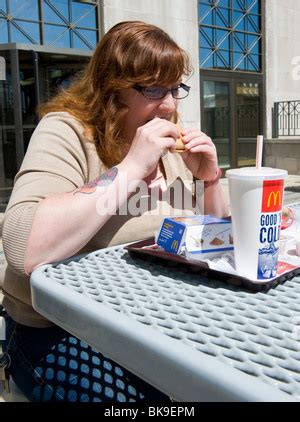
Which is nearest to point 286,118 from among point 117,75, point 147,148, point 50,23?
point 50,23

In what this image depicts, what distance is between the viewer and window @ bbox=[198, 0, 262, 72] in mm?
8234

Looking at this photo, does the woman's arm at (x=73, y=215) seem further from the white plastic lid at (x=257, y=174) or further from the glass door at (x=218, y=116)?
the glass door at (x=218, y=116)

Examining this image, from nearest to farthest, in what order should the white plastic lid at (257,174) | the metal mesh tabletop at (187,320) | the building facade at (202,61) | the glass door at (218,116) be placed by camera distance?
1. the metal mesh tabletop at (187,320)
2. the white plastic lid at (257,174)
3. the building facade at (202,61)
4. the glass door at (218,116)

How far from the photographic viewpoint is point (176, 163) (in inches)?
68.2

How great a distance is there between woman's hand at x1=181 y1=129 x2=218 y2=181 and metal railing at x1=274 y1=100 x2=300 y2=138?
29.0 ft

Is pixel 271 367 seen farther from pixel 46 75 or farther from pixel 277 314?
pixel 46 75

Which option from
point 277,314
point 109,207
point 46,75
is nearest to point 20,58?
point 46,75

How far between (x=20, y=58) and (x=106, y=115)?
466 centimetres

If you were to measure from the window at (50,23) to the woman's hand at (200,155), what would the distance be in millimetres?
4889

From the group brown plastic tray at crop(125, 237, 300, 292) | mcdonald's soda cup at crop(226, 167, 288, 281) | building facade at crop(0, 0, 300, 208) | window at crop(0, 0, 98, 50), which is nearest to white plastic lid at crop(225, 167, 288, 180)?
mcdonald's soda cup at crop(226, 167, 288, 281)

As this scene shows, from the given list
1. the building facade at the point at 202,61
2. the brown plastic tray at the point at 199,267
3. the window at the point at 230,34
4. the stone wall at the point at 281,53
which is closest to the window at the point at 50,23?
the building facade at the point at 202,61

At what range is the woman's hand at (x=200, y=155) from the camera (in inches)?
57.0
